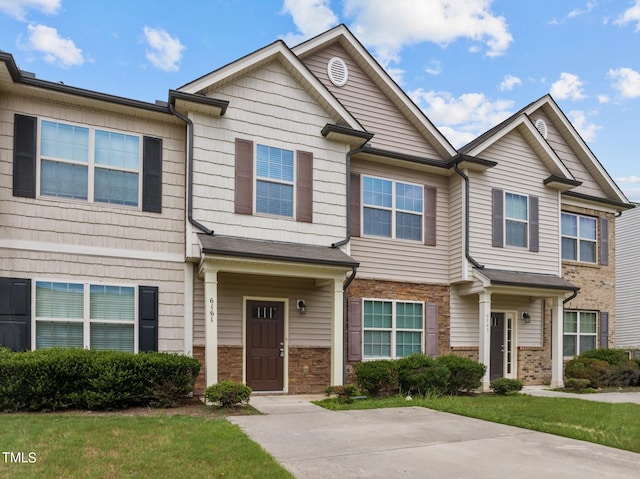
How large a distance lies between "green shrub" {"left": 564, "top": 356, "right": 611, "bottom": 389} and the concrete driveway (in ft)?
25.4

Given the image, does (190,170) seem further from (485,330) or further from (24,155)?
(485,330)

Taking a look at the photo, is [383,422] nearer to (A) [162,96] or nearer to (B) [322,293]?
(B) [322,293]

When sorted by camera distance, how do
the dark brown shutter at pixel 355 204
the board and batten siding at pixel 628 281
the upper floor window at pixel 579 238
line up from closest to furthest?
the dark brown shutter at pixel 355 204, the upper floor window at pixel 579 238, the board and batten siding at pixel 628 281

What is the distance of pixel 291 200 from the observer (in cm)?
1192

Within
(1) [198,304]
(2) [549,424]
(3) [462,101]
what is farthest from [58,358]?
(3) [462,101]

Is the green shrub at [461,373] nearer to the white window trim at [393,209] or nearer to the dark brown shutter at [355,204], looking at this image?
the white window trim at [393,209]

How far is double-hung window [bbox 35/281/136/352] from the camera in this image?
32.0 ft

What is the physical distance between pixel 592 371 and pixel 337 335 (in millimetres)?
8258

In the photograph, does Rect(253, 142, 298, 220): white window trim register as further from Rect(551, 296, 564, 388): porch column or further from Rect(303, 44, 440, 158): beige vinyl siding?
Rect(551, 296, 564, 388): porch column

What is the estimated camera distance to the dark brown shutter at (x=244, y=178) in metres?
11.3

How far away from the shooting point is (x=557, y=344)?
14.9 meters

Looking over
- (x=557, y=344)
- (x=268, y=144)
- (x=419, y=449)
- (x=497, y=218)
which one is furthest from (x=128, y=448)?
(x=557, y=344)

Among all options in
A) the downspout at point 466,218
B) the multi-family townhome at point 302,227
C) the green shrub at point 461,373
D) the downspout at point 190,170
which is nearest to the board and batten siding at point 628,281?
the multi-family townhome at point 302,227

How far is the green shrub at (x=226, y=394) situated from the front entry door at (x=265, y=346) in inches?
90.2
